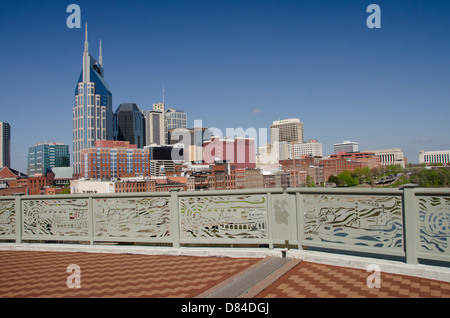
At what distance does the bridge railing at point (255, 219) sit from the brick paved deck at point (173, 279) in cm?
35

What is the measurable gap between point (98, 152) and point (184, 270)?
159719 millimetres

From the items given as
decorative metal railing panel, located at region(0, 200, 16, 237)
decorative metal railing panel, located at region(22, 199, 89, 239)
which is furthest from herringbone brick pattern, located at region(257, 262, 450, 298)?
decorative metal railing panel, located at region(0, 200, 16, 237)

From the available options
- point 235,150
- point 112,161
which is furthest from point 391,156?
point 112,161

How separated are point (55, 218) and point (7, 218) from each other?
1156mm

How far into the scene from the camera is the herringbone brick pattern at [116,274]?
3.90 meters

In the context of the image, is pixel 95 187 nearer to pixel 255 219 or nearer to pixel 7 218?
pixel 7 218

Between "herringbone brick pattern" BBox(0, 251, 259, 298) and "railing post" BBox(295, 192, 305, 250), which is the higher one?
"railing post" BBox(295, 192, 305, 250)

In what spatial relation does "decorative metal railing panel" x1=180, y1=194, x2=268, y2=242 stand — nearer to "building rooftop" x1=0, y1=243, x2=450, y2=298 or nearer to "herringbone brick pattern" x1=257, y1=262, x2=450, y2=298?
"building rooftop" x1=0, y1=243, x2=450, y2=298

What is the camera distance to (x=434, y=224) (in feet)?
12.8

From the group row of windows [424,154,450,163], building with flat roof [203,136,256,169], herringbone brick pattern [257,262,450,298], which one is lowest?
herringbone brick pattern [257,262,450,298]

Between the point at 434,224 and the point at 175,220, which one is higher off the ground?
the point at 434,224

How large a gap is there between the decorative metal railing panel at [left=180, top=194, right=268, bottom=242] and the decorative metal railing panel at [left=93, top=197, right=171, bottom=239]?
0.33 m

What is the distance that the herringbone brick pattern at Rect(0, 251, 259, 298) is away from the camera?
12.8ft

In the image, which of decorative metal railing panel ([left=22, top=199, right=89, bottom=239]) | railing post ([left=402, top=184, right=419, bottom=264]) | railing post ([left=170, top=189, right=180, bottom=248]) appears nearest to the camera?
railing post ([left=402, top=184, right=419, bottom=264])
